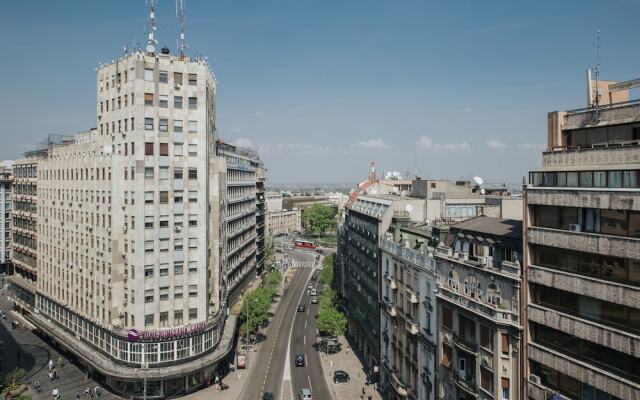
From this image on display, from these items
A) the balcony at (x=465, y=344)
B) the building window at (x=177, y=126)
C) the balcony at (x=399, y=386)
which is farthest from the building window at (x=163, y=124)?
the balcony at (x=465, y=344)

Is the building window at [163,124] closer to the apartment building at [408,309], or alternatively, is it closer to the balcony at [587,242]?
the apartment building at [408,309]

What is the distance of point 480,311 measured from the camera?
1759 inches

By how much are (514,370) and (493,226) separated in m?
13.7

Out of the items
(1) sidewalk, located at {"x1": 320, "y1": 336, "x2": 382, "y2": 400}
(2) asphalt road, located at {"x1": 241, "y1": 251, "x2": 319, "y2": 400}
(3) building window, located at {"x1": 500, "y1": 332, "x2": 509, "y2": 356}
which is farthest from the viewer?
(2) asphalt road, located at {"x1": 241, "y1": 251, "x2": 319, "y2": 400}

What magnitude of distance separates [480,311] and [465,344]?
4.58m

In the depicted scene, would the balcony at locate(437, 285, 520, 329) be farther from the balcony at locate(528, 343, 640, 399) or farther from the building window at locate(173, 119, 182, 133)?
the building window at locate(173, 119, 182, 133)

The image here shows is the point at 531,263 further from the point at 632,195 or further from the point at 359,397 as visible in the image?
the point at 359,397

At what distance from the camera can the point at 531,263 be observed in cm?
4112

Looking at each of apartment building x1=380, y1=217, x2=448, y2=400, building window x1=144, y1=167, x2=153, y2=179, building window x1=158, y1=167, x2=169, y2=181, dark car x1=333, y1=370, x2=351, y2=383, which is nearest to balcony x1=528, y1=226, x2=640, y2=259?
apartment building x1=380, y1=217, x2=448, y2=400

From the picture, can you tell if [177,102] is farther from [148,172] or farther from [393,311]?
[393,311]

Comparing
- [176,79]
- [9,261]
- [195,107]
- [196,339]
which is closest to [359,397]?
[196,339]

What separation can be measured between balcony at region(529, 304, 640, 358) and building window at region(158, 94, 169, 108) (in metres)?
56.8

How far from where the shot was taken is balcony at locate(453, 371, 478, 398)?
45938mm

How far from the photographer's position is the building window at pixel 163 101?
7362 cm
